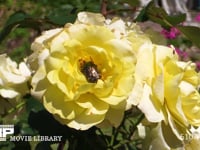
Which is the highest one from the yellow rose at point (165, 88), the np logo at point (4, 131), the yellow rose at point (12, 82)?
the yellow rose at point (165, 88)

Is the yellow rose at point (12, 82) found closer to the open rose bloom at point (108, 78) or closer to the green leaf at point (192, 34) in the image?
the open rose bloom at point (108, 78)

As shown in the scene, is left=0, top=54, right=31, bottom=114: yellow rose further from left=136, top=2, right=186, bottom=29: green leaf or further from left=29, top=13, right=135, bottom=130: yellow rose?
left=136, top=2, right=186, bottom=29: green leaf

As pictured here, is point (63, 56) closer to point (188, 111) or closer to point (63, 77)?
point (63, 77)

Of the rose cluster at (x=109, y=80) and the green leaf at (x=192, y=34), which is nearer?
the rose cluster at (x=109, y=80)

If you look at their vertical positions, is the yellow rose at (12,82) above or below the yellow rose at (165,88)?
below

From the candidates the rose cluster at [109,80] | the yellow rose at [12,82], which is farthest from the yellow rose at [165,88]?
the yellow rose at [12,82]

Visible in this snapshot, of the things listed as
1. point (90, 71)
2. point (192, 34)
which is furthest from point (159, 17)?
point (90, 71)

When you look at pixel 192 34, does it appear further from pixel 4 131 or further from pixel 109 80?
pixel 4 131

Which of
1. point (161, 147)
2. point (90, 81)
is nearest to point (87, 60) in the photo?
point (90, 81)
